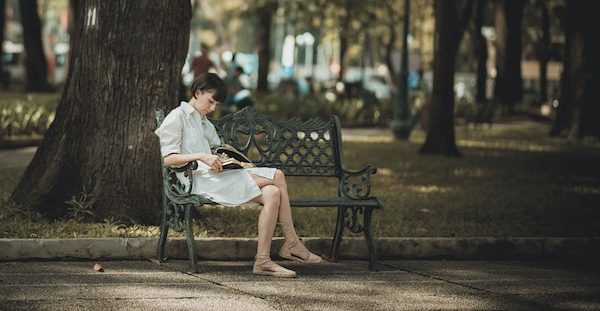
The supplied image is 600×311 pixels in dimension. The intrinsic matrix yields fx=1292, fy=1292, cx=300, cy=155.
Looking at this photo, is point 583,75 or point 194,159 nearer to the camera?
point 194,159

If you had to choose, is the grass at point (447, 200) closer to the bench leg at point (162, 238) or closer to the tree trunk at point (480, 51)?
the bench leg at point (162, 238)

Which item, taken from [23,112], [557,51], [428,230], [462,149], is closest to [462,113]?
[462,149]

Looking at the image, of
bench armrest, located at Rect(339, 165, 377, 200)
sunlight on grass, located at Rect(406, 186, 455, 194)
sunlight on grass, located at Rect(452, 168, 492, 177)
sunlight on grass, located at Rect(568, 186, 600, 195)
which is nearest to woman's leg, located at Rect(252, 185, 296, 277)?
bench armrest, located at Rect(339, 165, 377, 200)

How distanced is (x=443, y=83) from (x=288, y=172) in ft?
37.9

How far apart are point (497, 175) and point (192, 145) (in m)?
9.13

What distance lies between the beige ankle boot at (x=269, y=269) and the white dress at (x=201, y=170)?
1.40 feet

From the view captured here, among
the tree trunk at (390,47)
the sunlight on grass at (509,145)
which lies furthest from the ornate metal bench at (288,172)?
the tree trunk at (390,47)

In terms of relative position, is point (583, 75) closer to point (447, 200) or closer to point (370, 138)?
point (370, 138)

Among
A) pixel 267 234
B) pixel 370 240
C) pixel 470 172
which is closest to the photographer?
pixel 267 234

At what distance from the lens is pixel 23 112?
68.0ft

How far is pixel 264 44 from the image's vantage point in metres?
42.3

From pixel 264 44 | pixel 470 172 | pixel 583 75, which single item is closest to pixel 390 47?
pixel 264 44

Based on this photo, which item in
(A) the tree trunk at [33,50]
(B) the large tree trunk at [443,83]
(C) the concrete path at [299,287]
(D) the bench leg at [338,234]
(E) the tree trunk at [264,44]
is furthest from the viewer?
(E) the tree trunk at [264,44]

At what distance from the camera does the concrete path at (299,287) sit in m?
7.66
